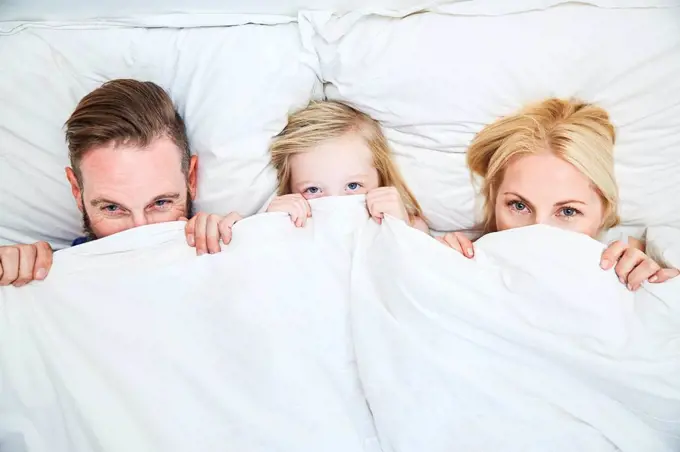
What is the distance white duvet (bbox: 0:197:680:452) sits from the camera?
86cm

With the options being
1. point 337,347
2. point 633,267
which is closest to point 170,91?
point 337,347

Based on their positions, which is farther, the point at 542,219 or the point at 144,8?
the point at 144,8

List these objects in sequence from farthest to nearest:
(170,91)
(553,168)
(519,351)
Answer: (170,91) → (553,168) → (519,351)

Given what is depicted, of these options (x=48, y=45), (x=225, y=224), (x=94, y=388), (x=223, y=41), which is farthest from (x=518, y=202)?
(x=48, y=45)

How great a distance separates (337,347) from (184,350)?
0.73 feet

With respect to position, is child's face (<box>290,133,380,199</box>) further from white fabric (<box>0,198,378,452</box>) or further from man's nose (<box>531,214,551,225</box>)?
man's nose (<box>531,214,551,225</box>)

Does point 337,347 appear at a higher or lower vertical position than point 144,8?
lower

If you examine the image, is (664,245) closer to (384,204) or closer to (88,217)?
(384,204)

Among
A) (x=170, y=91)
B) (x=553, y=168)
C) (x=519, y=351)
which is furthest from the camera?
(x=170, y=91)

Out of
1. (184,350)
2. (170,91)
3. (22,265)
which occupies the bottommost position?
(184,350)

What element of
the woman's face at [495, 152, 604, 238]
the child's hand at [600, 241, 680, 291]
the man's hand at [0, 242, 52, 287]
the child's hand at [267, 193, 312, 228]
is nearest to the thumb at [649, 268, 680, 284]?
the child's hand at [600, 241, 680, 291]

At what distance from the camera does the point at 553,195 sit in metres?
0.97

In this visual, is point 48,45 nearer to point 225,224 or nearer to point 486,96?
point 225,224

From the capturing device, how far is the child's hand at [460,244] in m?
0.96
